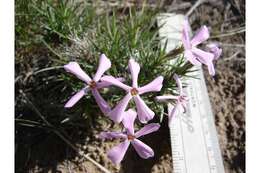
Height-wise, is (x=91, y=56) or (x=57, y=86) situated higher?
(x=91, y=56)

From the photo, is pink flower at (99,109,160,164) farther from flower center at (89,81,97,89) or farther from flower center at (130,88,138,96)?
flower center at (89,81,97,89)

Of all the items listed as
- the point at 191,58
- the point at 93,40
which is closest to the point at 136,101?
the point at 191,58

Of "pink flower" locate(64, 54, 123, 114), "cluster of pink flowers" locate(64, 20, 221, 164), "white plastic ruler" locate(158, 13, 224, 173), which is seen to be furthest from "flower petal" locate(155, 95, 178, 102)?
"white plastic ruler" locate(158, 13, 224, 173)

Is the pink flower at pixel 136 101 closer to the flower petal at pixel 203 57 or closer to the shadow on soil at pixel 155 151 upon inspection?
the flower petal at pixel 203 57

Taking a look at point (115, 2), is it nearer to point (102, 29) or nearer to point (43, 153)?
point (102, 29)

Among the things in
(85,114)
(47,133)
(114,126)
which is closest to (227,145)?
(114,126)
